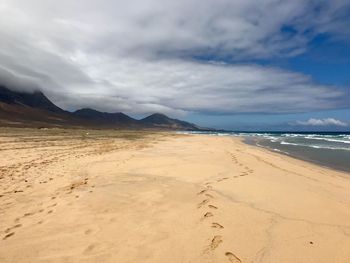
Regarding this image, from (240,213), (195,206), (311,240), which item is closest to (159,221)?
(195,206)

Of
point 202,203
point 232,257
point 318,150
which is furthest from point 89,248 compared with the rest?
point 318,150

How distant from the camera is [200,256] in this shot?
4336mm

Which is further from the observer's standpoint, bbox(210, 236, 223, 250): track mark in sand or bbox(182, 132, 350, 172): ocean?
bbox(182, 132, 350, 172): ocean

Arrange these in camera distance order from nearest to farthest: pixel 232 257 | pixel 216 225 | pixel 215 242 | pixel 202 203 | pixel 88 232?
pixel 232 257
pixel 215 242
pixel 88 232
pixel 216 225
pixel 202 203

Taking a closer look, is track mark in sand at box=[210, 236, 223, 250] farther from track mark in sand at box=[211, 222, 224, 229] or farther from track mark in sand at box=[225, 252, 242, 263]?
track mark in sand at box=[211, 222, 224, 229]

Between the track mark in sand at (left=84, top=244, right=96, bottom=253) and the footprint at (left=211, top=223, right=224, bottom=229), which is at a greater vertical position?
the footprint at (left=211, top=223, right=224, bottom=229)

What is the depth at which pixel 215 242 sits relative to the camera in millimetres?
4797

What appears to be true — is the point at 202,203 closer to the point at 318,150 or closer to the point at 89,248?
the point at 89,248

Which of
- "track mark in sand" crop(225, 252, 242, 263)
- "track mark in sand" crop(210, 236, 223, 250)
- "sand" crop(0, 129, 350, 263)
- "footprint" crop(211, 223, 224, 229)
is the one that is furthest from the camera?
"footprint" crop(211, 223, 224, 229)

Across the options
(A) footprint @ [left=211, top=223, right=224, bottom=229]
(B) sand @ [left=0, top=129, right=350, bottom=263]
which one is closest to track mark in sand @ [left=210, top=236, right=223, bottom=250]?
(B) sand @ [left=0, top=129, right=350, bottom=263]

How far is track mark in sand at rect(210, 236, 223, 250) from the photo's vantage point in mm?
4648

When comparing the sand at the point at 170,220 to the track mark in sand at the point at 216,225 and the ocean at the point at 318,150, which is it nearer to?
the track mark in sand at the point at 216,225

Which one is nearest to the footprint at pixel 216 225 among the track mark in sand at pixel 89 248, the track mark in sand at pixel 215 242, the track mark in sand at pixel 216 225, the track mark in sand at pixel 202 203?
the track mark in sand at pixel 216 225

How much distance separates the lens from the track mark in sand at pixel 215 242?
4.65 meters
